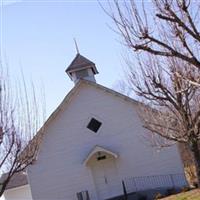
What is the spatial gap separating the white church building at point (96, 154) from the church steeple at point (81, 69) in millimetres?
3893

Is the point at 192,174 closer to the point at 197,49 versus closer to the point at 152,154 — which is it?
the point at 152,154

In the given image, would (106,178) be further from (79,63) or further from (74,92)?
(79,63)

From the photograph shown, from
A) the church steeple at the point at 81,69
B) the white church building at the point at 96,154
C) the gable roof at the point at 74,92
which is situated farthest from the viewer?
the church steeple at the point at 81,69

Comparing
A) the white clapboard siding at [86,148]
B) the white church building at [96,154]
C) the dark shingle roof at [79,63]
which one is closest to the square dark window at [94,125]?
the white church building at [96,154]

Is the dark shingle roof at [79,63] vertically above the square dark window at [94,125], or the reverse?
the dark shingle roof at [79,63]

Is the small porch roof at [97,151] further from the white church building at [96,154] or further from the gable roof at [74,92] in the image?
the gable roof at [74,92]

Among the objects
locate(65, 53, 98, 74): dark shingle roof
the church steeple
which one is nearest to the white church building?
the church steeple

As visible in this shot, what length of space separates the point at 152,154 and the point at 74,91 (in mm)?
6110

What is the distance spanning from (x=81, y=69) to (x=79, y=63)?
19.9 inches

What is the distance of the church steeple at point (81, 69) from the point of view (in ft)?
102

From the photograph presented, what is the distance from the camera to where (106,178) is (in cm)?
2653

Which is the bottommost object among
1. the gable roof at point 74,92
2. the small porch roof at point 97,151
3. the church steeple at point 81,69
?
the small porch roof at point 97,151

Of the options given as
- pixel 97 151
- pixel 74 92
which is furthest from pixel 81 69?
pixel 97 151

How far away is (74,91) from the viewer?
89.1 ft
